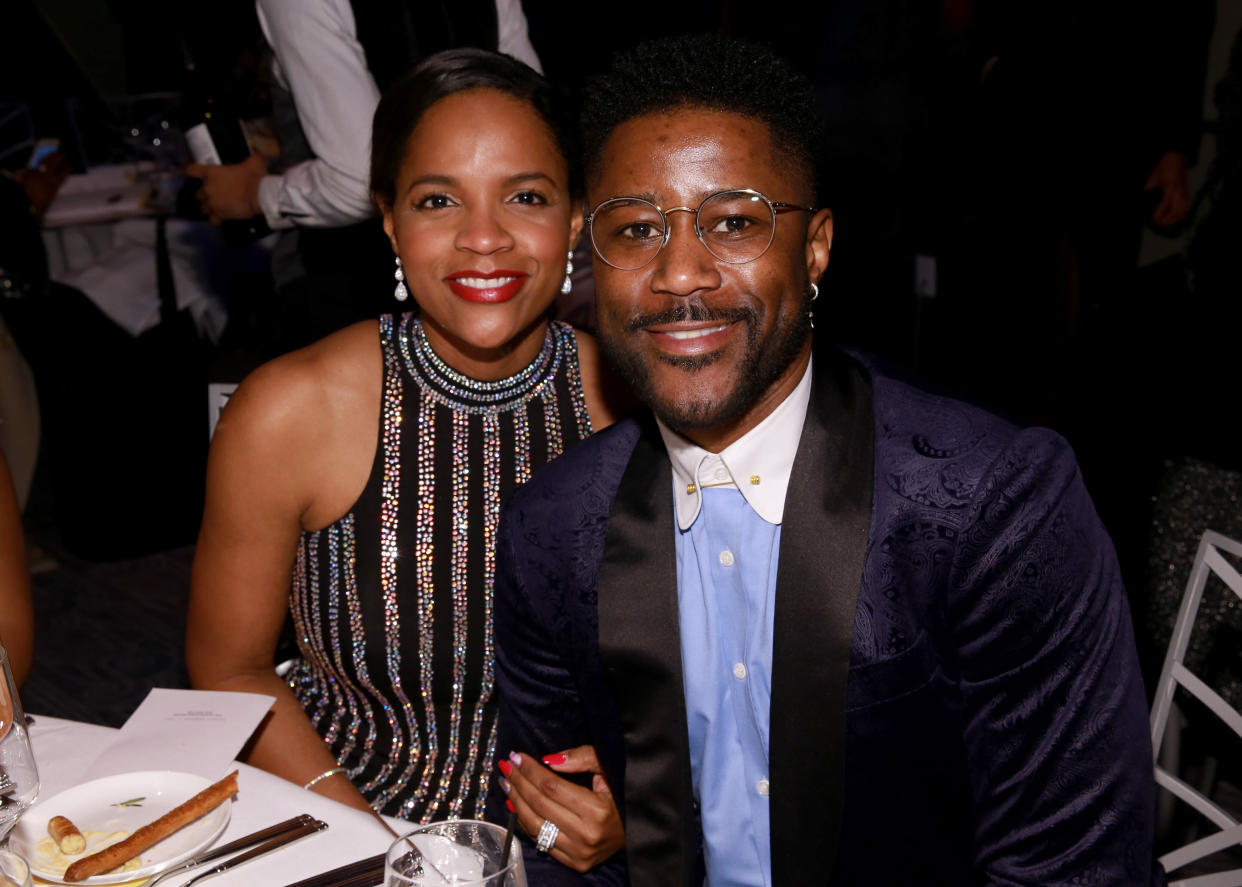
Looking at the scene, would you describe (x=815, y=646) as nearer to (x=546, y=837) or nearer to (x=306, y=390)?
(x=546, y=837)

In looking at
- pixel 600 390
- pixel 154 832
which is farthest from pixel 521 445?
pixel 154 832

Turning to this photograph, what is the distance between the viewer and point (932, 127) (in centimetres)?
446

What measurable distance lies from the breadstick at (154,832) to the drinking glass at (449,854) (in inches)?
14.2

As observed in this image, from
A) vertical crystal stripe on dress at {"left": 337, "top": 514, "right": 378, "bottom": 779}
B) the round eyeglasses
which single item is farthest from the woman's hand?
the round eyeglasses

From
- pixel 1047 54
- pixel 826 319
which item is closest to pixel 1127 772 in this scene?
pixel 1047 54

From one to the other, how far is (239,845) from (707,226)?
2.88 feet

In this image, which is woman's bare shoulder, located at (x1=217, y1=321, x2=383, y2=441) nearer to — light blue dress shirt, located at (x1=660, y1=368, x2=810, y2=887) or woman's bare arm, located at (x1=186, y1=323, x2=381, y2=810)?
woman's bare arm, located at (x1=186, y1=323, x2=381, y2=810)

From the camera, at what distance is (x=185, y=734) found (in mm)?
1429

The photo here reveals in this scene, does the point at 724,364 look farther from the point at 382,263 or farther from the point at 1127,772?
the point at 382,263

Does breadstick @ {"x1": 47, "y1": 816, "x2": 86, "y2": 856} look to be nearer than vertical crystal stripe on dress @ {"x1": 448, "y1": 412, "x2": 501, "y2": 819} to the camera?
Yes

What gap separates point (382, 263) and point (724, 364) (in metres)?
1.83

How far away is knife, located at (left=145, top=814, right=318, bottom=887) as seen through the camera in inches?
46.2

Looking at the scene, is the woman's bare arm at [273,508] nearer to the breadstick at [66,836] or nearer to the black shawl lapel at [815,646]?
the breadstick at [66,836]

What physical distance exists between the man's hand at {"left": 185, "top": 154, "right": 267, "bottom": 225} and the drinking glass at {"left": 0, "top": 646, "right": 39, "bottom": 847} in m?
2.25
